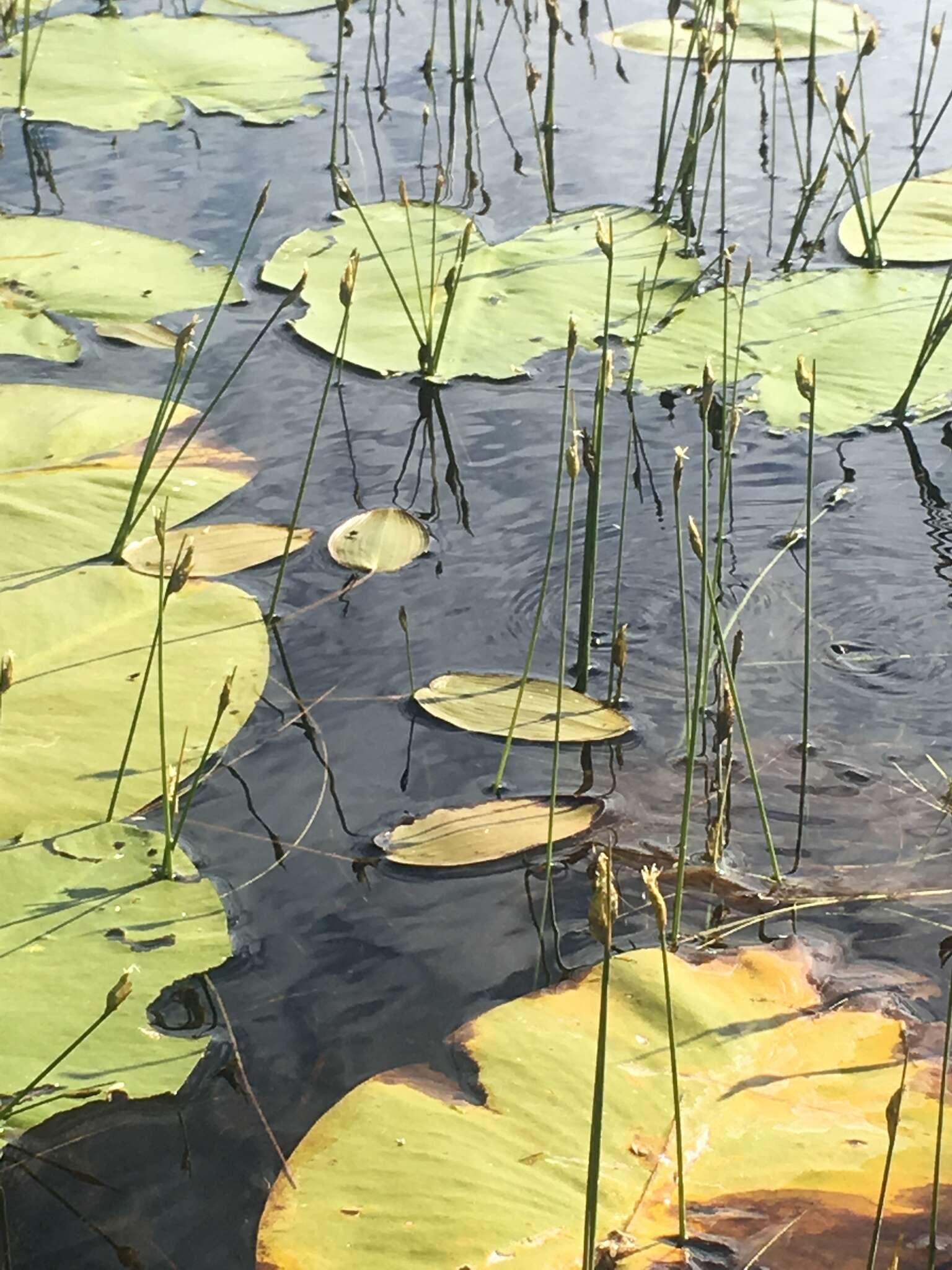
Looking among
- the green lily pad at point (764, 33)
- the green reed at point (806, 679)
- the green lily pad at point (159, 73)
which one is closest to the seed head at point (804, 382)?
the green reed at point (806, 679)

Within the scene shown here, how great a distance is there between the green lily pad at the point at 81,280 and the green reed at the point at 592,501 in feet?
4.15

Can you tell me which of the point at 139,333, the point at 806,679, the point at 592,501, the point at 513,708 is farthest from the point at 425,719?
the point at 139,333

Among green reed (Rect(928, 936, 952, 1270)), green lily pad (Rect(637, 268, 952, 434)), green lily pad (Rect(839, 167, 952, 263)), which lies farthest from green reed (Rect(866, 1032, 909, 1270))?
green lily pad (Rect(839, 167, 952, 263))

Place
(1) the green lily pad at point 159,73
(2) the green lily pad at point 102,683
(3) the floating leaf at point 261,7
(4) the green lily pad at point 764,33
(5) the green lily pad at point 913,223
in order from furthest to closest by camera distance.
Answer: (3) the floating leaf at point 261,7, (4) the green lily pad at point 764,33, (1) the green lily pad at point 159,73, (5) the green lily pad at point 913,223, (2) the green lily pad at point 102,683

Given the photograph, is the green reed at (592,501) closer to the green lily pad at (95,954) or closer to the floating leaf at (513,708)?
the floating leaf at (513,708)

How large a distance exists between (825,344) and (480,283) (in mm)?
731

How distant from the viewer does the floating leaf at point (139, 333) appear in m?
2.67

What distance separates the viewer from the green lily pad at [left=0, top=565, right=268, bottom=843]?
163 centimetres

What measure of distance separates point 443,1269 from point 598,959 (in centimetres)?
43

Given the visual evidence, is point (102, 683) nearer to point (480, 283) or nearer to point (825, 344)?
point (480, 283)

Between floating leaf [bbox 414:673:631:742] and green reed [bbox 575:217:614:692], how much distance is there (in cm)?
5

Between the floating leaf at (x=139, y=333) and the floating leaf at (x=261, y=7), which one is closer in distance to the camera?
the floating leaf at (x=139, y=333)

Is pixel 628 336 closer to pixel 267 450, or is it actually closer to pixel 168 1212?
pixel 267 450

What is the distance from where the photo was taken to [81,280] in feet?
9.30
